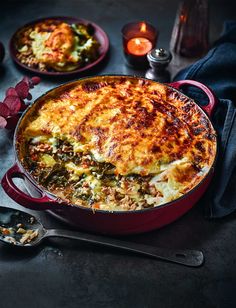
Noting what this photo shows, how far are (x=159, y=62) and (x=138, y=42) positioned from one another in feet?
0.94

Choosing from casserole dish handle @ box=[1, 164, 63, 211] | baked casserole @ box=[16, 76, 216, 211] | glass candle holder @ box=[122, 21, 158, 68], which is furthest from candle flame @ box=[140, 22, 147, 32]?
casserole dish handle @ box=[1, 164, 63, 211]

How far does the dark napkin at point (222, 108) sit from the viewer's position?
1607mm

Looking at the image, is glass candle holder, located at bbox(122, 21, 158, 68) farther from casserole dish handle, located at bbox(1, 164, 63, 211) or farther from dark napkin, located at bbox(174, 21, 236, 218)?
casserole dish handle, located at bbox(1, 164, 63, 211)

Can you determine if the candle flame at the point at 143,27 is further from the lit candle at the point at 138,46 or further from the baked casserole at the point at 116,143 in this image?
the baked casserole at the point at 116,143

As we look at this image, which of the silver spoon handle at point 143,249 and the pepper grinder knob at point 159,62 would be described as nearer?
the silver spoon handle at point 143,249

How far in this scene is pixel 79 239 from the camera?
145 cm

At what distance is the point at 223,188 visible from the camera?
1596 millimetres

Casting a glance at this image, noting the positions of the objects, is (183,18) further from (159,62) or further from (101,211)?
(101,211)

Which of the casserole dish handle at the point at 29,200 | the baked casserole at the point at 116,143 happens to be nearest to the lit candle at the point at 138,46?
the baked casserole at the point at 116,143

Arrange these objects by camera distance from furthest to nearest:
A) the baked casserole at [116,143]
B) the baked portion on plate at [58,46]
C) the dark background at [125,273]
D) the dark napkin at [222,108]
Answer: the baked portion on plate at [58,46] < the dark napkin at [222,108] < the baked casserole at [116,143] < the dark background at [125,273]

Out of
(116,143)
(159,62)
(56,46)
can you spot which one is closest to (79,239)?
(116,143)

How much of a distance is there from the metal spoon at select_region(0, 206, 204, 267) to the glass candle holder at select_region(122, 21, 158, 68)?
3.57ft

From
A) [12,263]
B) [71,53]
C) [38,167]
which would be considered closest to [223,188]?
[38,167]

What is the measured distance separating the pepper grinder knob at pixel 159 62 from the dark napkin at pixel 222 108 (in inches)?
2.8
